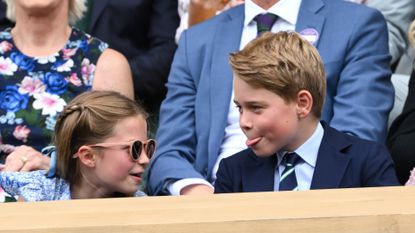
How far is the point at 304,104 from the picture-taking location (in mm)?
3217

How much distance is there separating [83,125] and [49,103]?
875 millimetres

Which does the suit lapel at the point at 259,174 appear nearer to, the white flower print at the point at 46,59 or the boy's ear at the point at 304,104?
the boy's ear at the point at 304,104

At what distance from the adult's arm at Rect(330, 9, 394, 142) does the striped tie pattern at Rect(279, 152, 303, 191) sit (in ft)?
2.18

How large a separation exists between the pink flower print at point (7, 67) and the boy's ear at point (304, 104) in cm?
160

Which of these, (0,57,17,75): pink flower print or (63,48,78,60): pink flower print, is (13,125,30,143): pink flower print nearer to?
A: (0,57,17,75): pink flower print

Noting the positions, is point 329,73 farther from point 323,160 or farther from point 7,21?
point 7,21

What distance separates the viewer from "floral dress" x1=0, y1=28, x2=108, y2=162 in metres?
4.23

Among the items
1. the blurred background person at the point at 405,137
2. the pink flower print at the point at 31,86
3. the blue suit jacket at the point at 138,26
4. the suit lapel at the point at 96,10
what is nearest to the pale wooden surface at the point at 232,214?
the blurred background person at the point at 405,137

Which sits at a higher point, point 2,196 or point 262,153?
point 262,153

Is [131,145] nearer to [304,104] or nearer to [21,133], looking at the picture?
[304,104]

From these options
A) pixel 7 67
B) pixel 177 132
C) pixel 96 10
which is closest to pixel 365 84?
pixel 177 132

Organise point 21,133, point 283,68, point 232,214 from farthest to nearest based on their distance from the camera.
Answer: point 21,133, point 283,68, point 232,214

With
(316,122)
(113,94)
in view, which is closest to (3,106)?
(113,94)

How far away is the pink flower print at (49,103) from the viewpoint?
4254 millimetres
